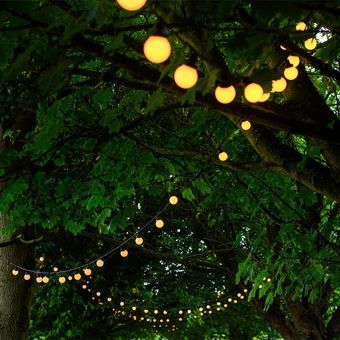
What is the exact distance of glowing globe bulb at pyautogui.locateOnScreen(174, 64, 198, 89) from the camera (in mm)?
1955

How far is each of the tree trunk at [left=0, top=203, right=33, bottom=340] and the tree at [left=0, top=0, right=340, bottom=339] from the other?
0.6 inches

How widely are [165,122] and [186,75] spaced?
203 inches

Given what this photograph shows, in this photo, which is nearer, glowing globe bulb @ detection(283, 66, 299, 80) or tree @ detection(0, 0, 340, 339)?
tree @ detection(0, 0, 340, 339)

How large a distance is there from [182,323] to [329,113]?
949cm

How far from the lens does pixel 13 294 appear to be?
21.4 ft

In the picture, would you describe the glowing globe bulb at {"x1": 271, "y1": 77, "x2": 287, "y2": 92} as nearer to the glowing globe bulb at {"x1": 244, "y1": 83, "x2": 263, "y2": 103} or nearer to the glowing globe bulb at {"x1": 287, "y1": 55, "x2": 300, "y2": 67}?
the glowing globe bulb at {"x1": 244, "y1": 83, "x2": 263, "y2": 103}

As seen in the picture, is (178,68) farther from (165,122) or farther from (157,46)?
(165,122)

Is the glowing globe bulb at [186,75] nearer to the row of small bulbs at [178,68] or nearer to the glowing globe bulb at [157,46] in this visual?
the row of small bulbs at [178,68]

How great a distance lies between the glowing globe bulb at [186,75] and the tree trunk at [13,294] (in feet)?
17.0

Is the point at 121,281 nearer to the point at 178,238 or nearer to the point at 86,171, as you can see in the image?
the point at 178,238

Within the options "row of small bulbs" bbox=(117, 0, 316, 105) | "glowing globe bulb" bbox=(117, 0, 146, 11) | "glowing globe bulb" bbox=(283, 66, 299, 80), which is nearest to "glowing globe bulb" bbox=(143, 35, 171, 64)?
"row of small bulbs" bbox=(117, 0, 316, 105)

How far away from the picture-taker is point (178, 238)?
12000mm

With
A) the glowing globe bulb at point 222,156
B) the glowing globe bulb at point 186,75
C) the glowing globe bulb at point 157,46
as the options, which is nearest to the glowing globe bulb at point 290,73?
the glowing globe bulb at point 222,156

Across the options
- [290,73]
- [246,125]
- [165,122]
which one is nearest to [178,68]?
[290,73]
